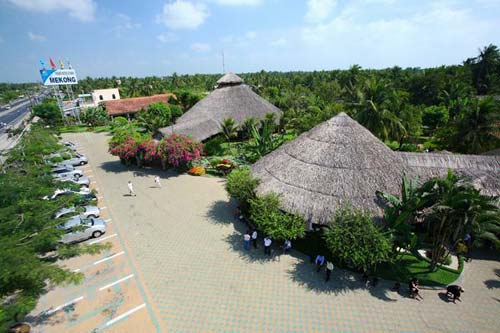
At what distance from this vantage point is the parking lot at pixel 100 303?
419 inches

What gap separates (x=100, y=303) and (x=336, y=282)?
11.5 metres

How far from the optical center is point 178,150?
83.1 feet

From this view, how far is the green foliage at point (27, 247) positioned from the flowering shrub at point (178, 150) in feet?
38.9

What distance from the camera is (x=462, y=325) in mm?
10430

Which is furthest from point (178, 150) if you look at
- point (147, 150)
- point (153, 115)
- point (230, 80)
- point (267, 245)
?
point (230, 80)

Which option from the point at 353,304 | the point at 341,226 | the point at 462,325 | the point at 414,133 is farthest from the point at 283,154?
the point at 414,133

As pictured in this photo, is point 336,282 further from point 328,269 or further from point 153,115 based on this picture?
point 153,115

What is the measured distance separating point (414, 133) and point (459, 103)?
16042 millimetres

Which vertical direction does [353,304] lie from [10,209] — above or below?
below

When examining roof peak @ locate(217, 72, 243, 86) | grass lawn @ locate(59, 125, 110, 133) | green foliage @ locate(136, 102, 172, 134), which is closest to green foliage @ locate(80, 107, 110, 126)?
grass lawn @ locate(59, 125, 110, 133)

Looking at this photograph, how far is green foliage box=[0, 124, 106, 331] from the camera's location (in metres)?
8.13

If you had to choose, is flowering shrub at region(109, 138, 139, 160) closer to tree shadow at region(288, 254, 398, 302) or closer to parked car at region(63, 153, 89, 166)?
parked car at region(63, 153, 89, 166)

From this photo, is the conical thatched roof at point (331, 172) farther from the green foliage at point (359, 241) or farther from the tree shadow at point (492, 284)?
the tree shadow at point (492, 284)

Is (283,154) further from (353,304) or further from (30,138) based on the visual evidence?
(30,138)
